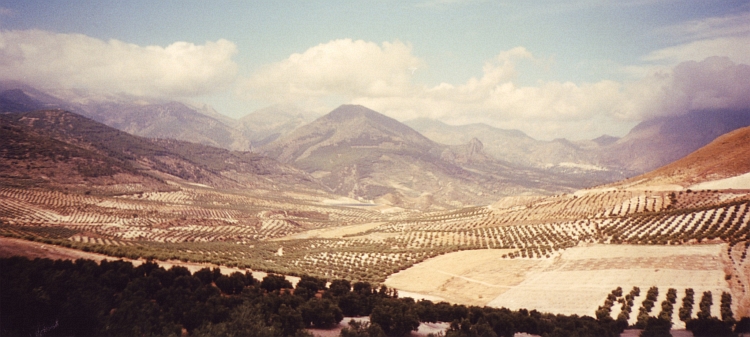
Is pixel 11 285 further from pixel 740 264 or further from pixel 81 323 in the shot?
pixel 740 264

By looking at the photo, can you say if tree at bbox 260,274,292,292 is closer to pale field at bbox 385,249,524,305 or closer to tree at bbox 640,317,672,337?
pale field at bbox 385,249,524,305

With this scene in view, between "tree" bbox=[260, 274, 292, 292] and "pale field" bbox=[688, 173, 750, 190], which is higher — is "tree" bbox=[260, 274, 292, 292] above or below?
below

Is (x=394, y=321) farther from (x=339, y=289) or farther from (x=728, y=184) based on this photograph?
(x=728, y=184)

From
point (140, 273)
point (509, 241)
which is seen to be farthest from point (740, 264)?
point (140, 273)

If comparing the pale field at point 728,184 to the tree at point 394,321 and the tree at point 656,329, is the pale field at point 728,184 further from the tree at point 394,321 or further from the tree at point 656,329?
the tree at point 394,321

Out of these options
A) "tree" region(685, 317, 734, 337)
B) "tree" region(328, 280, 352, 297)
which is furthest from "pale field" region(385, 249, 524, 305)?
"tree" region(685, 317, 734, 337)

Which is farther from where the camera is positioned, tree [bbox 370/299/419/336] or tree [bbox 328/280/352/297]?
tree [bbox 328/280/352/297]
